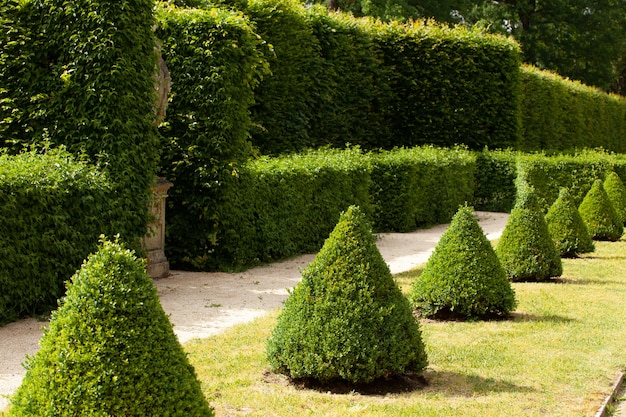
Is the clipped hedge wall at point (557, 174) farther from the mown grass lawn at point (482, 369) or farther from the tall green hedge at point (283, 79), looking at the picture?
the mown grass lawn at point (482, 369)

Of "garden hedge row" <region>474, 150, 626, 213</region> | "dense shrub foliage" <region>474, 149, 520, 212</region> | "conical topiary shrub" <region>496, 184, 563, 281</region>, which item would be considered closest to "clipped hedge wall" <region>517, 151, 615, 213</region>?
"garden hedge row" <region>474, 150, 626, 213</region>

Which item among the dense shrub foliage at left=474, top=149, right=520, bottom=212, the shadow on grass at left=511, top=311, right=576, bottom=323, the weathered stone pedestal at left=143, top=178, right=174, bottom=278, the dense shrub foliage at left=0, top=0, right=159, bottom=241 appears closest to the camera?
the shadow on grass at left=511, top=311, right=576, bottom=323

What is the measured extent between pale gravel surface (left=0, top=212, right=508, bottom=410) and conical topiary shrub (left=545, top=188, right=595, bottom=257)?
2.22 meters

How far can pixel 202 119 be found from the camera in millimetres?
11969

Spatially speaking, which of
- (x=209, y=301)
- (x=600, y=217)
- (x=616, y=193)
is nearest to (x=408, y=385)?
(x=209, y=301)

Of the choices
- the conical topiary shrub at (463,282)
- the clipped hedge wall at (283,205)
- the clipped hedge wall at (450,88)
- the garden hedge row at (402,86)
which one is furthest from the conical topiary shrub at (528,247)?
the clipped hedge wall at (450,88)

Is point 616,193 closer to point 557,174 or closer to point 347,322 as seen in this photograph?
point 557,174

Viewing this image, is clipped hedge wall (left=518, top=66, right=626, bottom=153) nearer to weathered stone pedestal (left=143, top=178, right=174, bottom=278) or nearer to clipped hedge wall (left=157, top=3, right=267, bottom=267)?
clipped hedge wall (left=157, top=3, right=267, bottom=267)

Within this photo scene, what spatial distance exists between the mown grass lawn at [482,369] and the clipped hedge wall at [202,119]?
3474mm

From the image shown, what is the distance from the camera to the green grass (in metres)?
5.85

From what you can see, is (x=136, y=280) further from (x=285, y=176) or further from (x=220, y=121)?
(x=285, y=176)

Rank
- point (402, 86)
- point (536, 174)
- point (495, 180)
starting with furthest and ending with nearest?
point (402, 86) → point (495, 180) → point (536, 174)

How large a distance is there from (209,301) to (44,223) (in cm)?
214

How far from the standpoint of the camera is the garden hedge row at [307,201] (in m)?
12.2
